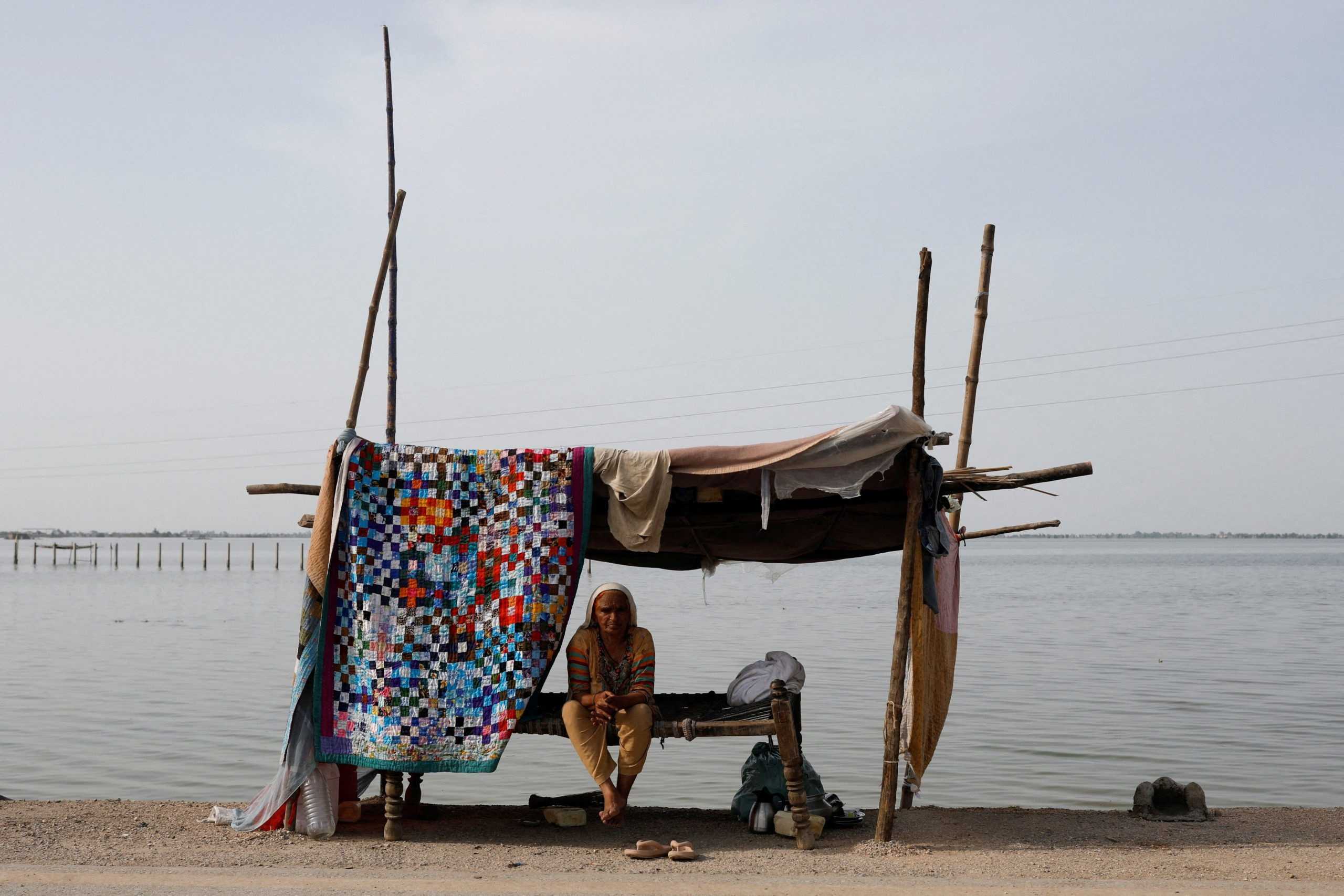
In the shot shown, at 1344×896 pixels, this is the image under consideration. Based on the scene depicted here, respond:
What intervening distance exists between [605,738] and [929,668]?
5.96 ft

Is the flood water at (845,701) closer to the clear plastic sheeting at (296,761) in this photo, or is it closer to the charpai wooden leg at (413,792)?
the charpai wooden leg at (413,792)

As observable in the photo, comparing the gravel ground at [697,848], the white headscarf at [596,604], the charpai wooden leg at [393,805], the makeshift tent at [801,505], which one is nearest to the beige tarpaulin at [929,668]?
the makeshift tent at [801,505]

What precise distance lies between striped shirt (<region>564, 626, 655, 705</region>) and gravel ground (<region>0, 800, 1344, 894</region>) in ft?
2.49

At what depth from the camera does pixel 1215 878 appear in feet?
16.7

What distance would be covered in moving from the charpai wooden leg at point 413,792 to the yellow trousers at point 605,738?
3.91ft

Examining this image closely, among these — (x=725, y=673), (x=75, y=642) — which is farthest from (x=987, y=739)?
(x=75, y=642)

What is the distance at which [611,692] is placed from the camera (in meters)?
6.14

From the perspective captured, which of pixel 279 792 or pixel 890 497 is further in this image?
pixel 890 497

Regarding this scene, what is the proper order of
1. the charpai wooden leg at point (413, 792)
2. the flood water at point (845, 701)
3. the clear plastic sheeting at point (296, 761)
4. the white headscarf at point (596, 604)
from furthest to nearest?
the flood water at point (845, 701) → the charpai wooden leg at point (413, 792) → the white headscarf at point (596, 604) → the clear plastic sheeting at point (296, 761)

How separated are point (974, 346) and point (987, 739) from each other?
4.89 meters

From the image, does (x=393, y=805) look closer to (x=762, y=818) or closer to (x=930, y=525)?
(x=762, y=818)

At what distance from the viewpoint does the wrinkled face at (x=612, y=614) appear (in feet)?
20.4

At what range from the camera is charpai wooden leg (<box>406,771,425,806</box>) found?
6531mm

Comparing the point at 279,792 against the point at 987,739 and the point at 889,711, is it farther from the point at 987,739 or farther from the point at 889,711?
the point at 987,739
